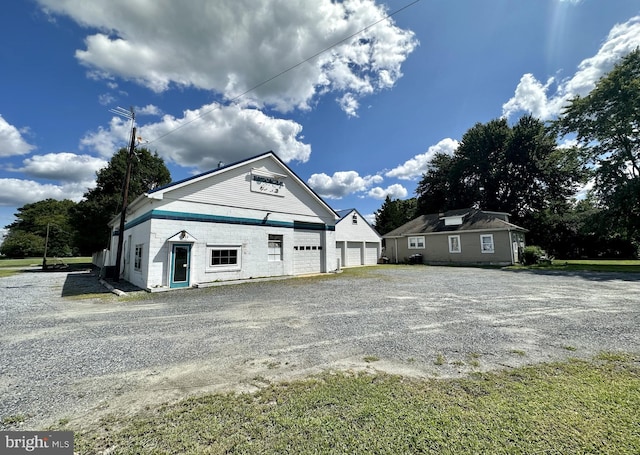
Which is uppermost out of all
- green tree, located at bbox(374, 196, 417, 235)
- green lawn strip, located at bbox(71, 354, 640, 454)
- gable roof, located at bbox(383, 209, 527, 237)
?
green tree, located at bbox(374, 196, 417, 235)

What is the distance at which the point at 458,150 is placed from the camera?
120 feet

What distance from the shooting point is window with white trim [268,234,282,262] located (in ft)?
48.4

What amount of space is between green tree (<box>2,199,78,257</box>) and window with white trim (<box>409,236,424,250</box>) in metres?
45.2

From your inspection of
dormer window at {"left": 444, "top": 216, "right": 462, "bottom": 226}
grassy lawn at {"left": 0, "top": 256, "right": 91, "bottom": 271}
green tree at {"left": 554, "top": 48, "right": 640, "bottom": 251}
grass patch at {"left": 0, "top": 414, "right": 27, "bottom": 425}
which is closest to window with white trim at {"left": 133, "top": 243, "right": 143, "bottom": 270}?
grass patch at {"left": 0, "top": 414, "right": 27, "bottom": 425}

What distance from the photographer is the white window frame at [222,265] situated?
40.6 feet

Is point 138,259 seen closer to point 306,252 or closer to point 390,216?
point 306,252

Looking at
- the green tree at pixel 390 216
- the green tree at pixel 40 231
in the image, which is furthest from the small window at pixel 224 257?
the green tree at pixel 40 231

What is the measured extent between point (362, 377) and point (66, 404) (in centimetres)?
337

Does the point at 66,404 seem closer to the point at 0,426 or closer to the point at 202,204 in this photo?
the point at 0,426

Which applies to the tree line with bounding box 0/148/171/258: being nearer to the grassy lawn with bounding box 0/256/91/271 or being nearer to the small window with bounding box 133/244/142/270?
the grassy lawn with bounding box 0/256/91/271

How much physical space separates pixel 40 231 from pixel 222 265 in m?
58.9

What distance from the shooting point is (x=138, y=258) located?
12.6 m

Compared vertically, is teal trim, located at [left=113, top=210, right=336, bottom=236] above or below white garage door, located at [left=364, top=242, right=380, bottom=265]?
above

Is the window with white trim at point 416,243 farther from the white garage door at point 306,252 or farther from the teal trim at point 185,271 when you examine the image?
the teal trim at point 185,271
